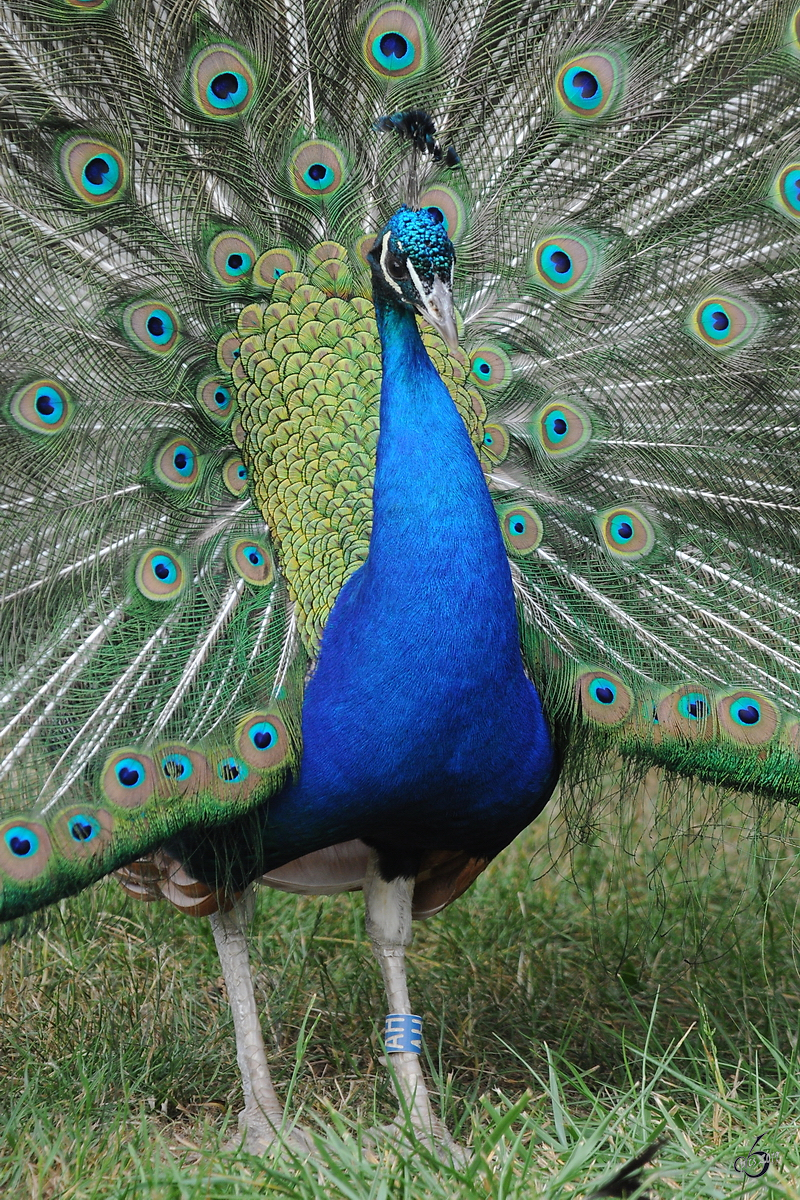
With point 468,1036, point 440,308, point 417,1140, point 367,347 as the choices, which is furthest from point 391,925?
point 440,308

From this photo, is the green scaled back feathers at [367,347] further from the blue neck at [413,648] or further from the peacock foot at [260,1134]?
the peacock foot at [260,1134]

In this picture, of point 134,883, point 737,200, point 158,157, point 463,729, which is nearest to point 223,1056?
point 134,883

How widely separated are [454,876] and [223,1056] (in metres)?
0.73

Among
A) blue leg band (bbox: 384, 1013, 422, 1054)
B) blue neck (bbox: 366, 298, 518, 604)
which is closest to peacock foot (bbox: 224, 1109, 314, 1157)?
blue leg band (bbox: 384, 1013, 422, 1054)

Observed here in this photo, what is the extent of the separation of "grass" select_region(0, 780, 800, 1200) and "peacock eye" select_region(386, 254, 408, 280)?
131 centimetres

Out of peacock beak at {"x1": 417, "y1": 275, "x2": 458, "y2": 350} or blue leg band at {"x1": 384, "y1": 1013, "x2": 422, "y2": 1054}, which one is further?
blue leg band at {"x1": 384, "y1": 1013, "x2": 422, "y2": 1054}

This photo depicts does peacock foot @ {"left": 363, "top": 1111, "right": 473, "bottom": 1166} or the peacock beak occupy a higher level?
the peacock beak

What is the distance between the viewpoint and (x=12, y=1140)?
104 inches

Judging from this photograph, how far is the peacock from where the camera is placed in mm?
2635

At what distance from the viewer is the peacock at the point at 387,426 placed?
2.63 meters

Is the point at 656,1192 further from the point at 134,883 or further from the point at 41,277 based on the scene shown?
the point at 41,277

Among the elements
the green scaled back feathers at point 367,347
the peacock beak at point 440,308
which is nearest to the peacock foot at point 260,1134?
the green scaled back feathers at point 367,347
